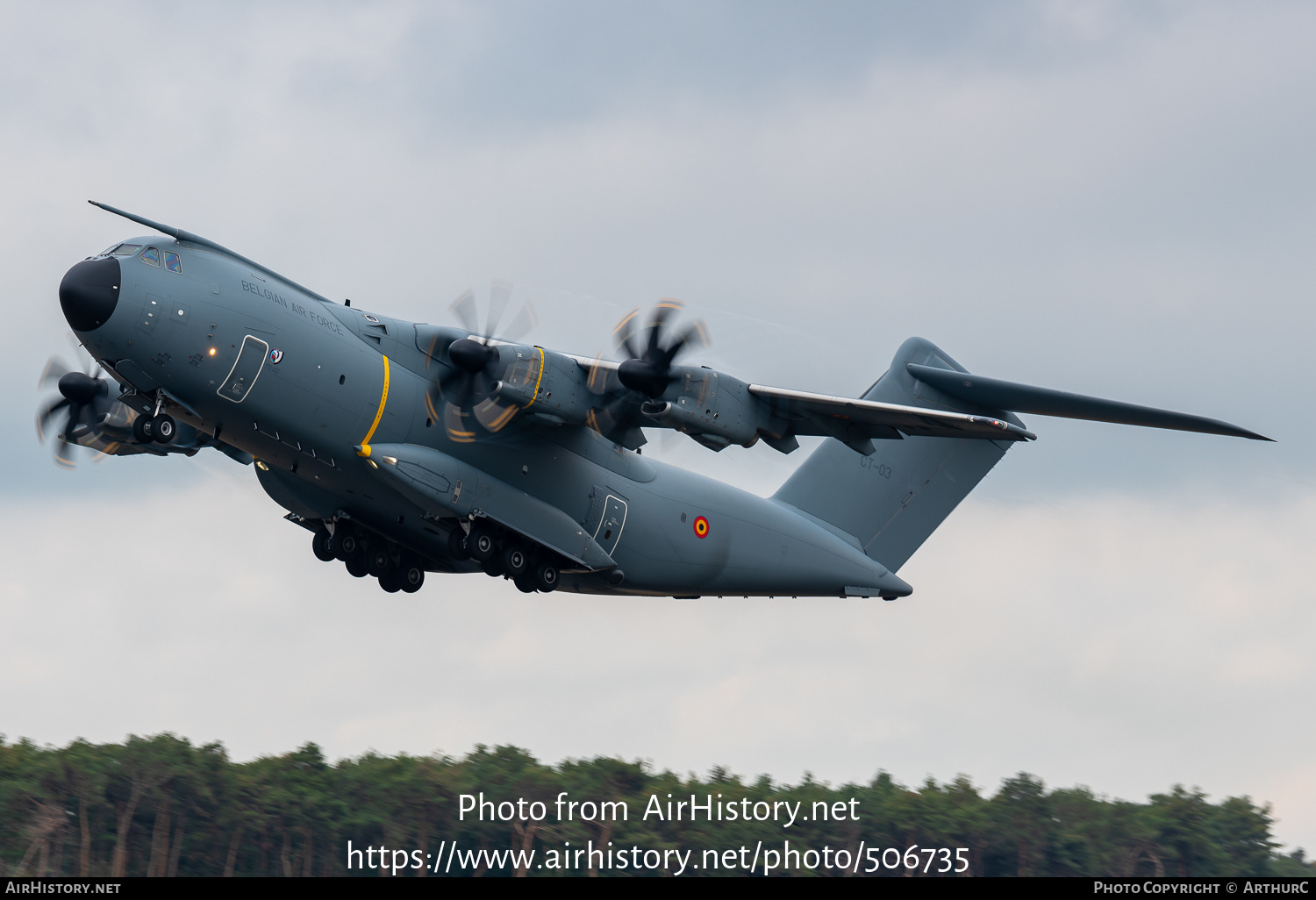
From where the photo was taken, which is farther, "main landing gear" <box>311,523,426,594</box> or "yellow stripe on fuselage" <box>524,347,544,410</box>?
"main landing gear" <box>311,523,426,594</box>

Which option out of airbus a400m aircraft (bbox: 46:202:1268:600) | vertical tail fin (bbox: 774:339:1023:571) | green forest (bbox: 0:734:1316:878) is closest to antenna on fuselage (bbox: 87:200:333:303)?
airbus a400m aircraft (bbox: 46:202:1268:600)

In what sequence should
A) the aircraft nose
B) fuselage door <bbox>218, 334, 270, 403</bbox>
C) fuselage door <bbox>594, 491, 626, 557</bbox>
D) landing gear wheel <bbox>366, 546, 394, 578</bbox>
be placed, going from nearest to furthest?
the aircraft nose < fuselage door <bbox>218, 334, 270, 403</bbox> < fuselage door <bbox>594, 491, 626, 557</bbox> < landing gear wheel <bbox>366, 546, 394, 578</bbox>

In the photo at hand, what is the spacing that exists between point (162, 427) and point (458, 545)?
13.6ft

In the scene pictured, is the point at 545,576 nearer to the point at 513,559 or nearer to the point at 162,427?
the point at 513,559

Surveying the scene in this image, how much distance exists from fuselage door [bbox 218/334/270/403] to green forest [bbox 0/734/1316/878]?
29.2 meters

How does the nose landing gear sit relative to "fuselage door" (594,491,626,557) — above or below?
below

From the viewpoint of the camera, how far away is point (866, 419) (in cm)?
1886

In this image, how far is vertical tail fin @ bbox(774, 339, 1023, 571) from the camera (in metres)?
23.9

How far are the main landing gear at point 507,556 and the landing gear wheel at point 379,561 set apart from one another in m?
1.41

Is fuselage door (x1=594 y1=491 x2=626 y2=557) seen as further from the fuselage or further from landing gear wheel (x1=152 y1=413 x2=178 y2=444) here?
landing gear wheel (x1=152 y1=413 x2=178 y2=444)

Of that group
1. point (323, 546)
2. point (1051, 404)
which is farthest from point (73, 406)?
point (1051, 404)

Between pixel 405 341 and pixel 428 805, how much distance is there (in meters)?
31.5

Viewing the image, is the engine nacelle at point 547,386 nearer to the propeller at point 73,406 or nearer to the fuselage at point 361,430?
the fuselage at point 361,430

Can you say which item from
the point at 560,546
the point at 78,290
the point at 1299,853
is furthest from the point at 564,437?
the point at 1299,853
